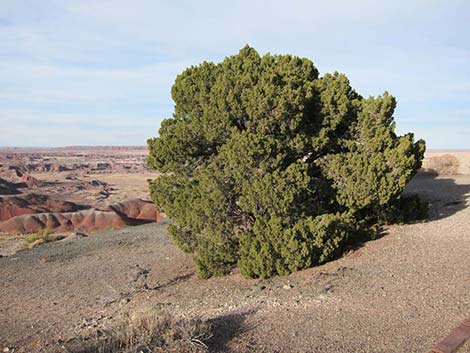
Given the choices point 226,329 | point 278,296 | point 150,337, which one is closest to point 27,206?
point 278,296

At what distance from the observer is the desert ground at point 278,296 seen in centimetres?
626

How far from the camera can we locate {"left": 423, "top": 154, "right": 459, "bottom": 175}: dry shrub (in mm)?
26844

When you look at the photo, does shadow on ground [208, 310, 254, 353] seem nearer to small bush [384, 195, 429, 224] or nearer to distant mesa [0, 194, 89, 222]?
small bush [384, 195, 429, 224]

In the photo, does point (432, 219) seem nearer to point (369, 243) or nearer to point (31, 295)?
point (369, 243)

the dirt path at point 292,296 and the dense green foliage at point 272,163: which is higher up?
the dense green foliage at point 272,163

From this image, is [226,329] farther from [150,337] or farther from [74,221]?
[74,221]

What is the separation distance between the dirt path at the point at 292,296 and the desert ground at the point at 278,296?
2cm

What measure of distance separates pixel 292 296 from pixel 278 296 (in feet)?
0.90

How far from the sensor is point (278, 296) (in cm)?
843

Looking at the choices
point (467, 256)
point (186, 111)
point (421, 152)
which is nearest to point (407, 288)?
point (467, 256)

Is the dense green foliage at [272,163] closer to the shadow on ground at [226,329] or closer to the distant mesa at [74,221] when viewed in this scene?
the shadow on ground at [226,329]

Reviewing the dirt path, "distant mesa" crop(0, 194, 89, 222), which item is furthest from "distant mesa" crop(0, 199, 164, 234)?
the dirt path

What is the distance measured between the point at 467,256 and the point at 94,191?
52.4 metres

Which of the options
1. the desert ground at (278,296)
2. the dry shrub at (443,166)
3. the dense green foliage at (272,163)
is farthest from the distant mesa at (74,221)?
the dry shrub at (443,166)
